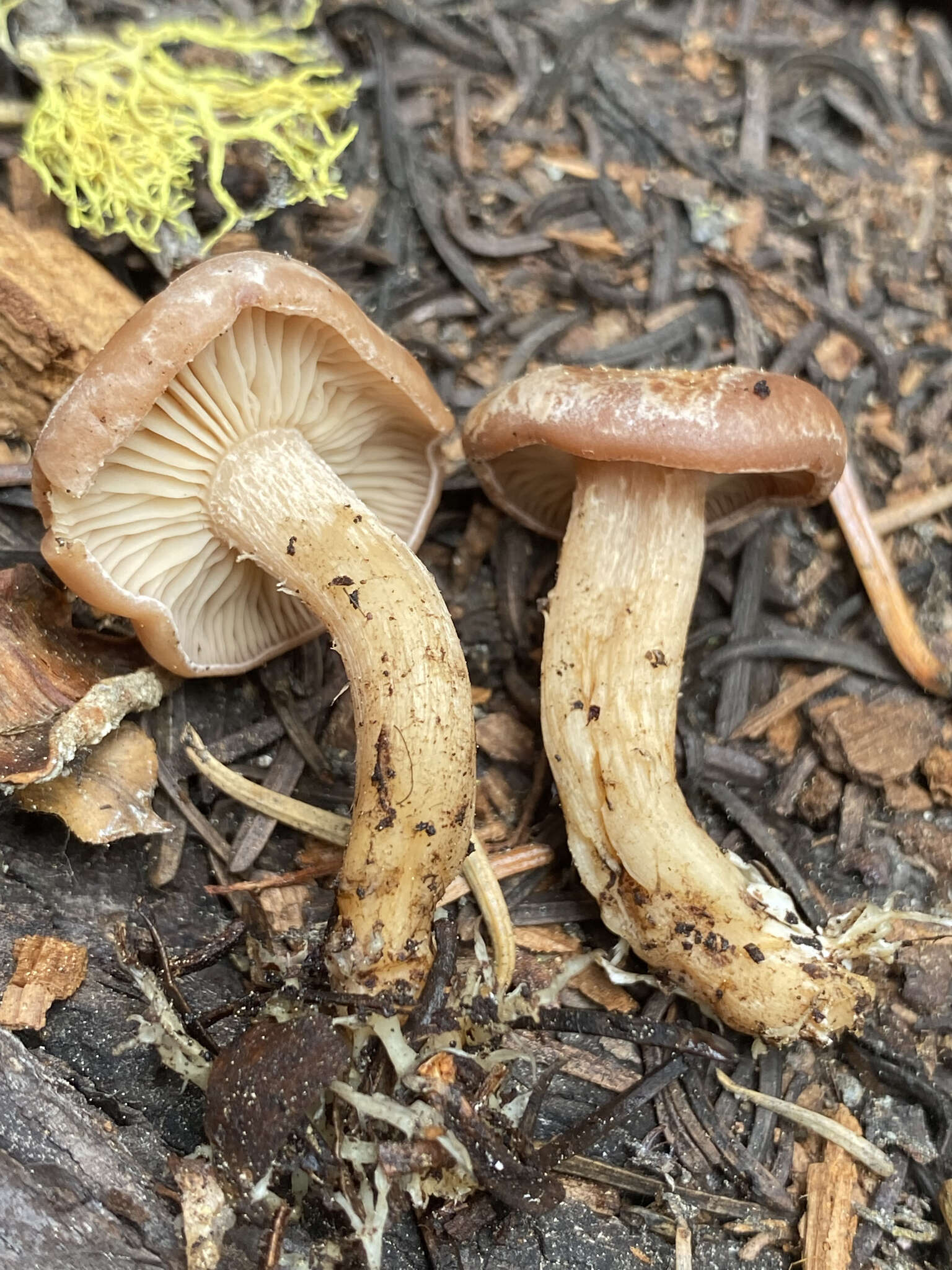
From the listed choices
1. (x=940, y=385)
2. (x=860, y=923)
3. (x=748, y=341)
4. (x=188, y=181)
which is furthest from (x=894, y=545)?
(x=188, y=181)

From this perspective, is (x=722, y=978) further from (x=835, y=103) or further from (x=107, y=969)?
(x=835, y=103)

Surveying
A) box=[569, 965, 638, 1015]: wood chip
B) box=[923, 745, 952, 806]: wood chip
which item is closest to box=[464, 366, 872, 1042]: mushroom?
box=[569, 965, 638, 1015]: wood chip

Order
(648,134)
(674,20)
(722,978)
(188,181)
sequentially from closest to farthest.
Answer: (722,978), (188,181), (648,134), (674,20)

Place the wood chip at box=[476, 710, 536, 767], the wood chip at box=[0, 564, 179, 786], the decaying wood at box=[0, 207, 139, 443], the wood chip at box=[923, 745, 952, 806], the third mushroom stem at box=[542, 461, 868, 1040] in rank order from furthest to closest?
the wood chip at box=[476, 710, 536, 767] → the wood chip at box=[923, 745, 952, 806] → the decaying wood at box=[0, 207, 139, 443] → the third mushroom stem at box=[542, 461, 868, 1040] → the wood chip at box=[0, 564, 179, 786]

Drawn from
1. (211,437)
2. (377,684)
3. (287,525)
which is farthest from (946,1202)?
(211,437)

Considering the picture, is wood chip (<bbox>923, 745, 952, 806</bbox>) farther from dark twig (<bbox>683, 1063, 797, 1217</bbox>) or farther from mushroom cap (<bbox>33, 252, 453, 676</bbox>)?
mushroom cap (<bbox>33, 252, 453, 676</bbox>)

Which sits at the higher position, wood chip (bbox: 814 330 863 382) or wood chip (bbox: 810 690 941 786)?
wood chip (bbox: 814 330 863 382)
